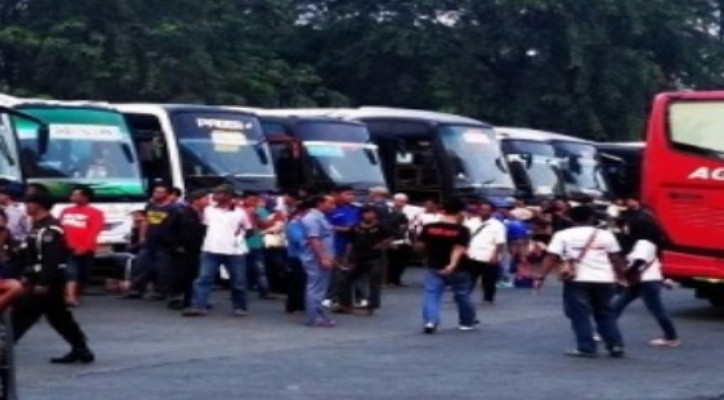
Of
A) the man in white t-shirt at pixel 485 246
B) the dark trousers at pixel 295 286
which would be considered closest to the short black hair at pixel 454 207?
the man in white t-shirt at pixel 485 246

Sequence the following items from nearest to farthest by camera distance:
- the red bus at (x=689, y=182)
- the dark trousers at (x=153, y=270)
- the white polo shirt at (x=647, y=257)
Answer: the white polo shirt at (x=647, y=257), the dark trousers at (x=153, y=270), the red bus at (x=689, y=182)

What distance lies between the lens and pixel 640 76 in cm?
5488

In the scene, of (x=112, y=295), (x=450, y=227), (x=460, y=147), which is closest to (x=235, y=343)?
(x=450, y=227)

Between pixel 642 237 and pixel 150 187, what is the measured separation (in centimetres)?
983

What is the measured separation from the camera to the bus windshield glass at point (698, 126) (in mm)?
24766

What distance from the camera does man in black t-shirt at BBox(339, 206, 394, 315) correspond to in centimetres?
2389

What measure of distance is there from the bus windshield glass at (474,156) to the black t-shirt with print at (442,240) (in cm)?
1493

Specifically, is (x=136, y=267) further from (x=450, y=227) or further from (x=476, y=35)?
(x=476, y=35)

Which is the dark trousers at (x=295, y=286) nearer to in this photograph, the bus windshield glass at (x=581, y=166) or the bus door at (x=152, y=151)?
the bus door at (x=152, y=151)

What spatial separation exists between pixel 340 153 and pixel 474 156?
483cm

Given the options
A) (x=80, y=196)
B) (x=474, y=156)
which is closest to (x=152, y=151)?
(x=80, y=196)

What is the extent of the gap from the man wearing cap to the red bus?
10413mm

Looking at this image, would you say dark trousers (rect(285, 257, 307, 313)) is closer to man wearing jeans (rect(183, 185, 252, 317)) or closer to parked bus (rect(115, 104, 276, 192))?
man wearing jeans (rect(183, 185, 252, 317))

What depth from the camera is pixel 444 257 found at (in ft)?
68.8
